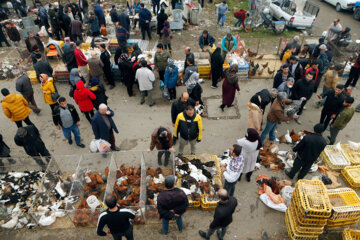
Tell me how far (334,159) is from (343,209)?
1.97 metres

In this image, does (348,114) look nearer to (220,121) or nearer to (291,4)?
(220,121)

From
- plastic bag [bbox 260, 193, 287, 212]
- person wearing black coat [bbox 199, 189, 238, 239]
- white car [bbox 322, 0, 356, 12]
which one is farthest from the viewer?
white car [bbox 322, 0, 356, 12]

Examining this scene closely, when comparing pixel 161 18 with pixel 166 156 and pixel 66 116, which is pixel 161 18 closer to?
pixel 66 116

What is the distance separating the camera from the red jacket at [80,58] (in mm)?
8375

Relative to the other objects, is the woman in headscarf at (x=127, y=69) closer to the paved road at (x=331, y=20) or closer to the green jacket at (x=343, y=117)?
the green jacket at (x=343, y=117)

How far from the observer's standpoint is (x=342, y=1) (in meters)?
15.2

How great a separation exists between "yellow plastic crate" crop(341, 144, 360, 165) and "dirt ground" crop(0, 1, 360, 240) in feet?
2.57

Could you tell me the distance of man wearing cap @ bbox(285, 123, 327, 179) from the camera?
5.11 m

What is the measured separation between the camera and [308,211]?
14.3ft

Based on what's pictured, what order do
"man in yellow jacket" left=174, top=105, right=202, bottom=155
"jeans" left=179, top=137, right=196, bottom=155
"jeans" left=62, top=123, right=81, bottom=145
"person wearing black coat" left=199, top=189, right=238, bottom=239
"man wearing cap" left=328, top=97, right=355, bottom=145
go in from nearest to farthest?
"person wearing black coat" left=199, top=189, right=238, bottom=239 < "man in yellow jacket" left=174, top=105, right=202, bottom=155 < "man wearing cap" left=328, top=97, right=355, bottom=145 < "jeans" left=179, top=137, right=196, bottom=155 < "jeans" left=62, top=123, right=81, bottom=145

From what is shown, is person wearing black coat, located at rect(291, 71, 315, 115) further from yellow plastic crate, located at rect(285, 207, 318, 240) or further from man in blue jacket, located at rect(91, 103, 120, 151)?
man in blue jacket, located at rect(91, 103, 120, 151)

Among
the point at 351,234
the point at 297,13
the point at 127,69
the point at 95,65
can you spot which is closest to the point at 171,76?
the point at 127,69

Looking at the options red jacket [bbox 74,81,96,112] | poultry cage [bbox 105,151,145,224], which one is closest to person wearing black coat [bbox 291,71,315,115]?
poultry cage [bbox 105,151,145,224]

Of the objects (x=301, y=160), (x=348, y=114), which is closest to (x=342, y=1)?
(x=348, y=114)
